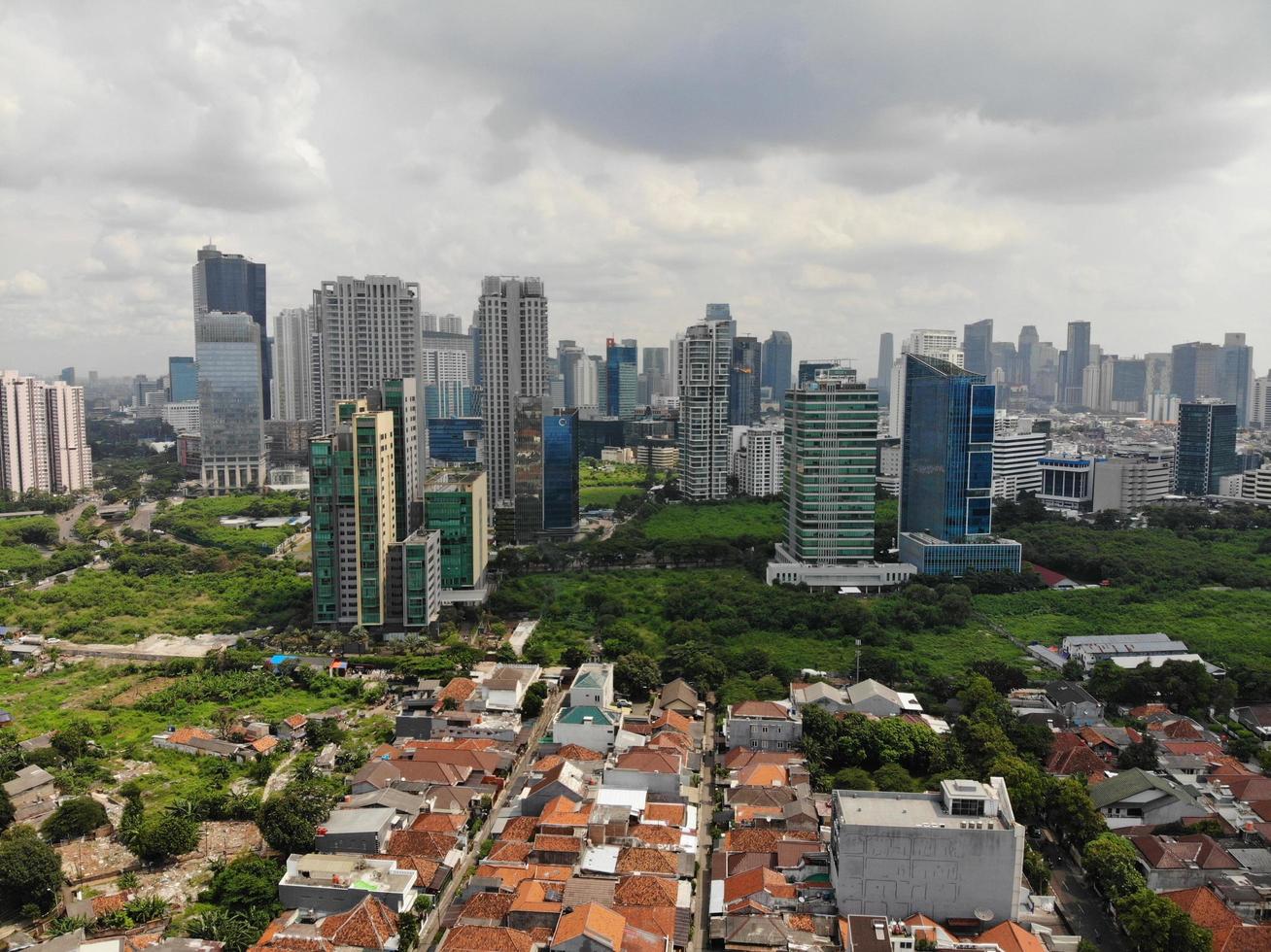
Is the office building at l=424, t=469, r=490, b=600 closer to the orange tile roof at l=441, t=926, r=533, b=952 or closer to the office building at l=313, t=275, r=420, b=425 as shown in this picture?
the office building at l=313, t=275, r=420, b=425

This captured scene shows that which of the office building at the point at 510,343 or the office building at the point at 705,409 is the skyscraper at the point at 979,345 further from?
the office building at the point at 510,343

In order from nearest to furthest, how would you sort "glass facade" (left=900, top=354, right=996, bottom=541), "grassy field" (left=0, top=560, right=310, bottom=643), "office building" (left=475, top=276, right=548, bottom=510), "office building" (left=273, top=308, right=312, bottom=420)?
"grassy field" (left=0, top=560, right=310, bottom=643) < "glass facade" (left=900, top=354, right=996, bottom=541) < "office building" (left=475, top=276, right=548, bottom=510) < "office building" (left=273, top=308, right=312, bottom=420)

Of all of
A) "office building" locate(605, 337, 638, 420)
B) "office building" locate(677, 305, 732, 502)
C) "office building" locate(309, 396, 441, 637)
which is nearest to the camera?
"office building" locate(309, 396, 441, 637)

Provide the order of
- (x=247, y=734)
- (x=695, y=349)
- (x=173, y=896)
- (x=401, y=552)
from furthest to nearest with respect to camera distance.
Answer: (x=695, y=349)
(x=401, y=552)
(x=247, y=734)
(x=173, y=896)

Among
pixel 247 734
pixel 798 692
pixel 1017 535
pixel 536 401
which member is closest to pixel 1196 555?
pixel 1017 535

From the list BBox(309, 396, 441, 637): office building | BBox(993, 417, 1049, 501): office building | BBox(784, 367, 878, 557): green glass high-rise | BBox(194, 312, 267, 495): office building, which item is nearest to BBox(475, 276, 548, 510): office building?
BBox(784, 367, 878, 557): green glass high-rise

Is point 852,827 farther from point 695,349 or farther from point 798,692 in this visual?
point 695,349

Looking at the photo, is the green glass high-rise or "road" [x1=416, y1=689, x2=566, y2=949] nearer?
"road" [x1=416, y1=689, x2=566, y2=949]
